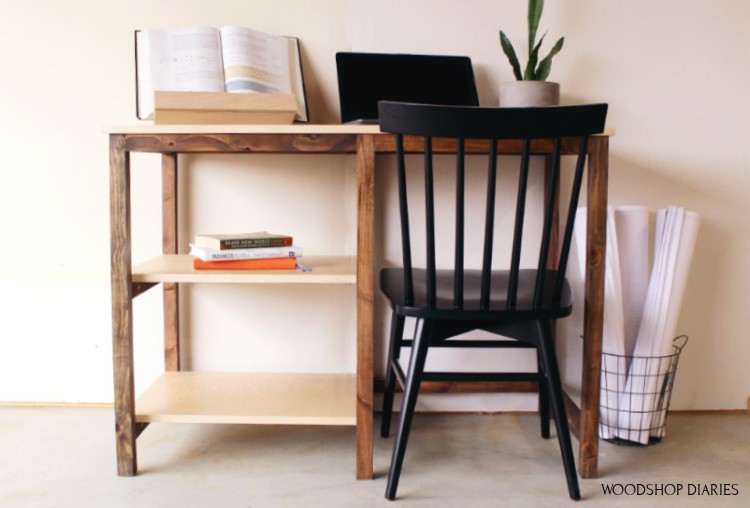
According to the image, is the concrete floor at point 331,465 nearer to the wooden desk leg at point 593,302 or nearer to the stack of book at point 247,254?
the wooden desk leg at point 593,302

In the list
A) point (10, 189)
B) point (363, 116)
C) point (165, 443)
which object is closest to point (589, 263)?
point (363, 116)

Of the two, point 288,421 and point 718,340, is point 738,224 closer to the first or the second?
point 718,340

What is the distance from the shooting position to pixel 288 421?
66.9 inches

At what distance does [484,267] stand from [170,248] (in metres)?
1.02

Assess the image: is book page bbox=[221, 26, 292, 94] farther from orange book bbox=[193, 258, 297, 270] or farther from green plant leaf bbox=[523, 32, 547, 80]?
green plant leaf bbox=[523, 32, 547, 80]

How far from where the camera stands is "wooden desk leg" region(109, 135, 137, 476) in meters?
1.63

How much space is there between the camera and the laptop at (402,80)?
1.94 meters

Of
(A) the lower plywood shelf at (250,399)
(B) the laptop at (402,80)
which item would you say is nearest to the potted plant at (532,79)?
(B) the laptop at (402,80)

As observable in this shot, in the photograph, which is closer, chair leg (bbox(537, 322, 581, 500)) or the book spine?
chair leg (bbox(537, 322, 581, 500))

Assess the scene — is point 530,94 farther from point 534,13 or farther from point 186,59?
point 186,59

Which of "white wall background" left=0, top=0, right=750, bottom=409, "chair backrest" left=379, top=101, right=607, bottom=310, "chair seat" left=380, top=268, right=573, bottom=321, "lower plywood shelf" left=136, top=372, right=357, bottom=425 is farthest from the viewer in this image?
"white wall background" left=0, top=0, right=750, bottom=409

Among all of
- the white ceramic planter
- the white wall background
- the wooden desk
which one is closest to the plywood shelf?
the wooden desk

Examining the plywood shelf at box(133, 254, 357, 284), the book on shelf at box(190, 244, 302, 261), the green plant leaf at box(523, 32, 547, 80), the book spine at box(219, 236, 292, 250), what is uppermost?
the green plant leaf at box(523, 32, 547, 80)

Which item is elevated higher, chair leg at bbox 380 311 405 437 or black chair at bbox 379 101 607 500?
black chair at bbox 379 101 607 500
